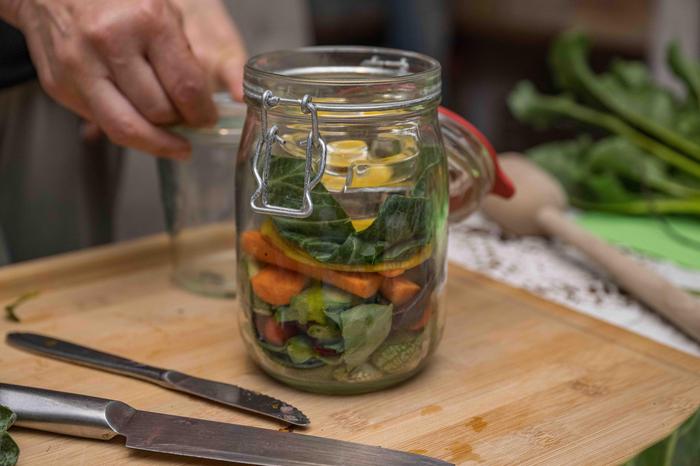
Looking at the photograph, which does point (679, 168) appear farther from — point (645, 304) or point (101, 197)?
point (101, 197)

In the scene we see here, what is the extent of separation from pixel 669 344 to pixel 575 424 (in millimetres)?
249

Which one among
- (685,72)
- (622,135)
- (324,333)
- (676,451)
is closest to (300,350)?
(324,333)

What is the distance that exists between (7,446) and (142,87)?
0.39 m

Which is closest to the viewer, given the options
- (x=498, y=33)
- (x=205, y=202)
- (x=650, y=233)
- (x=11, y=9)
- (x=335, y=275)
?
(x=335, y=275)

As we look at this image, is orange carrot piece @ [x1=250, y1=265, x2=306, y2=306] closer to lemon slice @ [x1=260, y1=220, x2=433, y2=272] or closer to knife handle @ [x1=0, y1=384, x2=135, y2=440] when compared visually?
lemon slice @ [x1=260, y1=220, x2=433, y2=272]

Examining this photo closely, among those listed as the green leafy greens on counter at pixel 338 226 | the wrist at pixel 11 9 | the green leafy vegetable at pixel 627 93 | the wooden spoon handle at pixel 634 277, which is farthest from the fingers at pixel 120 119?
the green leafy vegetable at pixel 627 93

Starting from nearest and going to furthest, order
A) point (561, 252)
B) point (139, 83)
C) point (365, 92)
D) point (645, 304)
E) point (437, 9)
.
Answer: point (365, 92), point (139, 83), point (645, 304), point (561, 252), point (437, 9)

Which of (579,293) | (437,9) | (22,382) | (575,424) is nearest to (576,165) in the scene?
(579,293)

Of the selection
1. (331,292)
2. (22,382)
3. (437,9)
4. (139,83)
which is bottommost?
(437,9)

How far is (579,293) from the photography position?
3.42ft

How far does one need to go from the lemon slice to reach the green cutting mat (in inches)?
21.7

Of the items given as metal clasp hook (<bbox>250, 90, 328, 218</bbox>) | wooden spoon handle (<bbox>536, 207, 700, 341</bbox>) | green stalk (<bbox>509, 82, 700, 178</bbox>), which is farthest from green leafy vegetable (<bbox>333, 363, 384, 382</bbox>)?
green stalk (<bbox>509, 82, 700, 178</bbox>)

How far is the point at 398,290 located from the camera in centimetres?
71

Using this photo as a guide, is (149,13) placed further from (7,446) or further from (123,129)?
(7,446)
